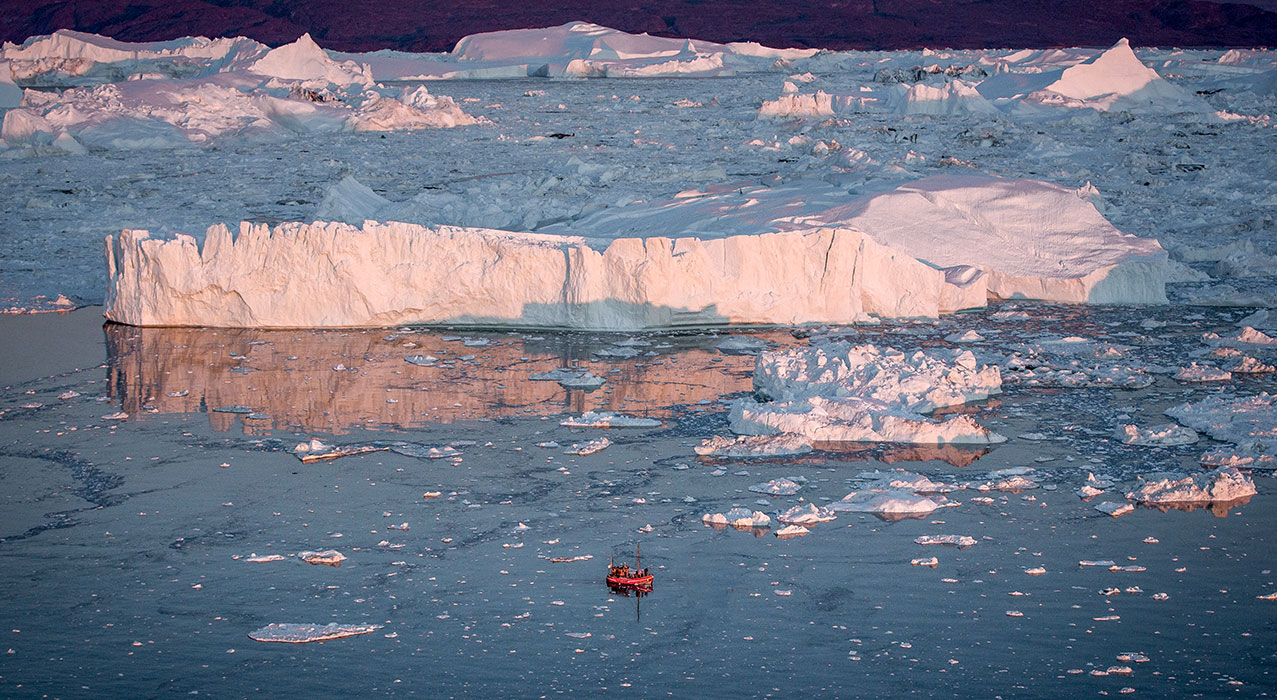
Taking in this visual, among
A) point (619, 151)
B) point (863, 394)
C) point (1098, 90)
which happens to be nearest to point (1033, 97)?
point (1098, 90)

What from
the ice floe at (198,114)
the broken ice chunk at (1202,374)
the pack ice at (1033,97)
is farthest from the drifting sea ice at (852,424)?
the pack ice at (1033,97)

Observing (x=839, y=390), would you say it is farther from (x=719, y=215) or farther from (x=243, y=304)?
(x=243, y=304)

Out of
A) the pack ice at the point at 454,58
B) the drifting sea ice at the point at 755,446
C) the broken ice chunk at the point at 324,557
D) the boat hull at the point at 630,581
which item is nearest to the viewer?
the boat hull at the point at 630,581

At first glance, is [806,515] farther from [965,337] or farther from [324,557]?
[965,337]

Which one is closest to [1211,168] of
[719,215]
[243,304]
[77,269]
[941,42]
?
[719,215]

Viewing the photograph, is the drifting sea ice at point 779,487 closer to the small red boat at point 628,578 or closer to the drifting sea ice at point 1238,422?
the small red boat at point 628,578
